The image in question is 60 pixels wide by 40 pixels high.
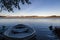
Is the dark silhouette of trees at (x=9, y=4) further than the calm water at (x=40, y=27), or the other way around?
the calm water at (x=40, y=27)

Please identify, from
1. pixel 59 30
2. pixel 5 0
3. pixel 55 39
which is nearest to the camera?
pixel 5 0

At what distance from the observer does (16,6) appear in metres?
7.43

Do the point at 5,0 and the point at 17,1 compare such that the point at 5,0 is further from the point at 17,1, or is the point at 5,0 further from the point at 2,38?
the point at 2,38

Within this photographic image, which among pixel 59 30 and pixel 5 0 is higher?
pixel 5 0

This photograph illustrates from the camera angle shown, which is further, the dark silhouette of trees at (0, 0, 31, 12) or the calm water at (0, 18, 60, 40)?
the calm water at (0, 18, 60, 40)

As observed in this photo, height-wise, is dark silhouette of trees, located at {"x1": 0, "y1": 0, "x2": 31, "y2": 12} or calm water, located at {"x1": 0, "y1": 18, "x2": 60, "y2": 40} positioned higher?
dark silhouette of trees, located at {"x1": 0, "y1": 0, "x2": 31, "y2": 12}

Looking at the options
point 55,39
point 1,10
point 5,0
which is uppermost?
point 5,0

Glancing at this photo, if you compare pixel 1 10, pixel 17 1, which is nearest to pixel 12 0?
pixel 17 1

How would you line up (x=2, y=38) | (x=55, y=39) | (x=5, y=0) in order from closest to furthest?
1. (x=5, y=0)
2. (x=2, y=38)
3. (x=55, y=39)

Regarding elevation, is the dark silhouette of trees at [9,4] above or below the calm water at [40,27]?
above

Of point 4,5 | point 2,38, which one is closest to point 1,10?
point 4,5

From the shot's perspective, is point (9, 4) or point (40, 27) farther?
point (40, 27)

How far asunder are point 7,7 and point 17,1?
0.57 m

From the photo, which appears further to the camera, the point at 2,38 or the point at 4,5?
the point at 2,38
